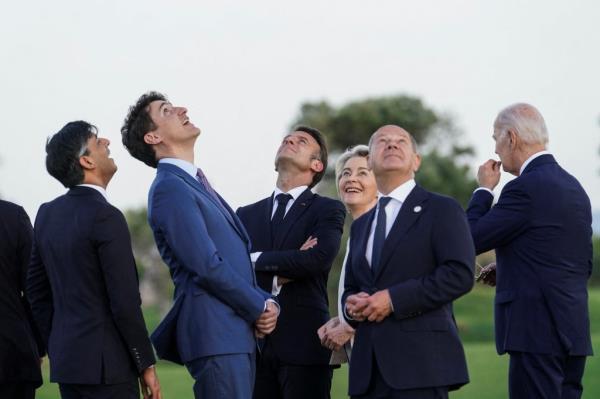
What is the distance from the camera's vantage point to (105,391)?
4.96 meters

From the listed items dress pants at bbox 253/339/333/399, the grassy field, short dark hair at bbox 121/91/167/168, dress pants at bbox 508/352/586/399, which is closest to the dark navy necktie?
dress pants at bbox 253/339/333/399

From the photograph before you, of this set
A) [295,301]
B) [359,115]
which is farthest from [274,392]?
Answer: [359,115]

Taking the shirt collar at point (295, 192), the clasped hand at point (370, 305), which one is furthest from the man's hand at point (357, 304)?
the shirt collar at point (295, 192)

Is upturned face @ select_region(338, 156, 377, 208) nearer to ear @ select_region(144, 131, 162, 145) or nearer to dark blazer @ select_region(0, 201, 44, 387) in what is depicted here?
ear @ select_region(144, 131, 162, 145)

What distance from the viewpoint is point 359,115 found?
4384 centimetres

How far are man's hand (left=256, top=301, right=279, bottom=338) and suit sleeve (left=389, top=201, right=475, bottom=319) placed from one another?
711mm

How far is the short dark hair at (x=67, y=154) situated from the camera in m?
5.26

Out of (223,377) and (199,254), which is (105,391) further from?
(199,254)

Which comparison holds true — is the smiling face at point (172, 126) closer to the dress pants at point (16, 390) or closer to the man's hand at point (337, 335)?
the man's hand at point (337, 335)

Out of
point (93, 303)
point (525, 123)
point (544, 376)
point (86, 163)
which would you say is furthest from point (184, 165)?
point (544, 376)

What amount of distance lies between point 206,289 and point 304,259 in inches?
40.7

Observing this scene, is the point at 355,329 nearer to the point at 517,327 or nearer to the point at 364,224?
the point at 364,224

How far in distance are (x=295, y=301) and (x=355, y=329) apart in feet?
3.24

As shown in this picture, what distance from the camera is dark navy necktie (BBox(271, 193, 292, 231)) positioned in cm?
625
